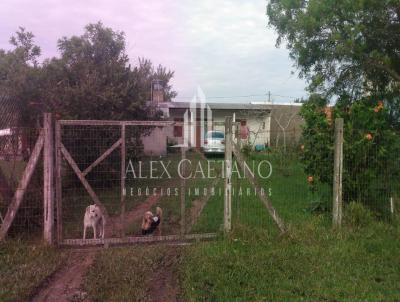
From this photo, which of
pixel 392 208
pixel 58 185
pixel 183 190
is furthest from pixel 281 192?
pixel 58 185

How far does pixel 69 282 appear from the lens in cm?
445

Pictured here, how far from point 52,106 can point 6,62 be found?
51.8 ft

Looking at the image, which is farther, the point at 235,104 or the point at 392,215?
the point at 235,104

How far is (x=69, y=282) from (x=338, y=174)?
4586mm

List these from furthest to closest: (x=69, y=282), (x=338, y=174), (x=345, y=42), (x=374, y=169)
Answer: (x=345, y=42)
(x=374, y=169)
(x=338, y=174)
(x=69, y=282)

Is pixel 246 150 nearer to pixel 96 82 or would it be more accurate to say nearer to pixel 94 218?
pixel 96 82

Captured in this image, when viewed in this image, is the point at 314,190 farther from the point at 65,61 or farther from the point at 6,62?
the point at 6,62

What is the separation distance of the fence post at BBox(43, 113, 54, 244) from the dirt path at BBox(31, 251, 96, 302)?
20.3 inches

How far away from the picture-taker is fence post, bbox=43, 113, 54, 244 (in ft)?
17.5

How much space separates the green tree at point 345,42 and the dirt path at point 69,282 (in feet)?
22.0

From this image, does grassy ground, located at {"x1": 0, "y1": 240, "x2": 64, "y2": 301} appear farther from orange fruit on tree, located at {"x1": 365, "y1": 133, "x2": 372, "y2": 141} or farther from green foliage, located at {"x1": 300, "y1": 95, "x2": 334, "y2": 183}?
orange fruit on tree, located at {"x1": 365, "y1": 133, "x2": 372, "y2": 141}

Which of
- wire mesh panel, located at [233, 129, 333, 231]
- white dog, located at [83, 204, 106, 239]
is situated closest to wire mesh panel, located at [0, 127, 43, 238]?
white dog, located at [83, 204, 106, 239]

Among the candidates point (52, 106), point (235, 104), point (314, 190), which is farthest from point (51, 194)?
point (235, 104)

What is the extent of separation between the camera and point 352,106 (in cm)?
702
